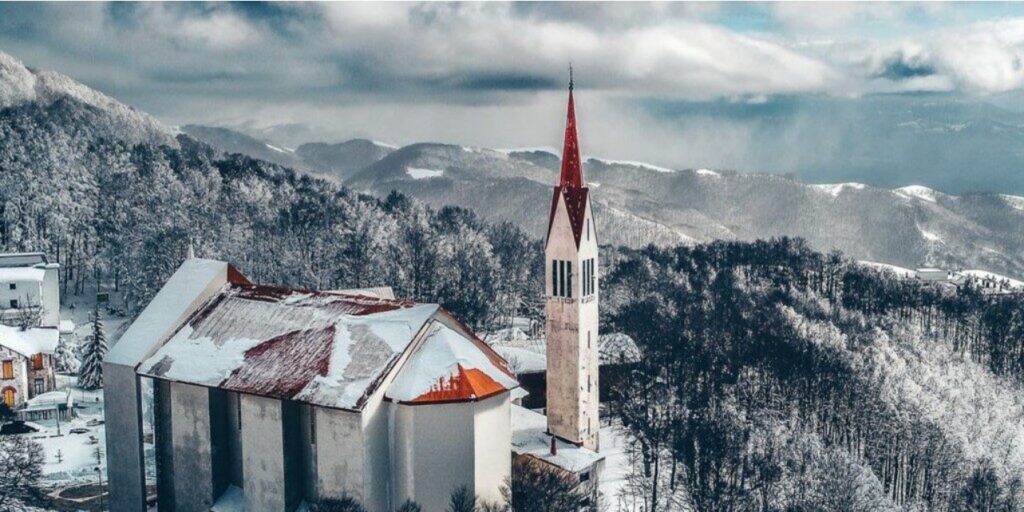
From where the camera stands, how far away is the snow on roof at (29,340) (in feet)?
191

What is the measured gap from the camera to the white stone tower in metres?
44.6

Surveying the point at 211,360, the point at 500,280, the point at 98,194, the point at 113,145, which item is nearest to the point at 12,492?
the point at 211,360

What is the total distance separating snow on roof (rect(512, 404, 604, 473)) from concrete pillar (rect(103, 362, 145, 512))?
17.4 meters

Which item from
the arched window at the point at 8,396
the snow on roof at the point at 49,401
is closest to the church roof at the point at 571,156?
the snow on roof at the point at 49,401

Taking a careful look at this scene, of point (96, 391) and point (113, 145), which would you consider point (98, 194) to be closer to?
point (113, 145)

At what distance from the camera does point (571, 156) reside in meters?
45.8

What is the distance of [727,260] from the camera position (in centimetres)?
→ 12438

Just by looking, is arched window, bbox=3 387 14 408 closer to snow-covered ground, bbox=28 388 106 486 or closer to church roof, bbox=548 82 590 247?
snow-covered ground, bbox=28 388 106 486

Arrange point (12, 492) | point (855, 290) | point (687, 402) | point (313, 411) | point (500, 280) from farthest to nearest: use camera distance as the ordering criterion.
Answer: point (855, 290)
point (500, 280)
point (687, 402)
point (12, 492)
point (313, 411)

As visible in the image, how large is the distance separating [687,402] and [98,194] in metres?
65.3

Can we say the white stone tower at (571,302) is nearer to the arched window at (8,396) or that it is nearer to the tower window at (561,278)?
the tower window at (561,278)

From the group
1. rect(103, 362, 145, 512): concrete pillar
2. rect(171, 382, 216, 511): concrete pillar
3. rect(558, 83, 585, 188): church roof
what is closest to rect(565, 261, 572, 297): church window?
rect(558, 83, 585, 188): church roof

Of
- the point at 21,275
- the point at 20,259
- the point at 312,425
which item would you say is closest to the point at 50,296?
the point at 21,275

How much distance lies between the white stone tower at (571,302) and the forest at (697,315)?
15.2 feet
